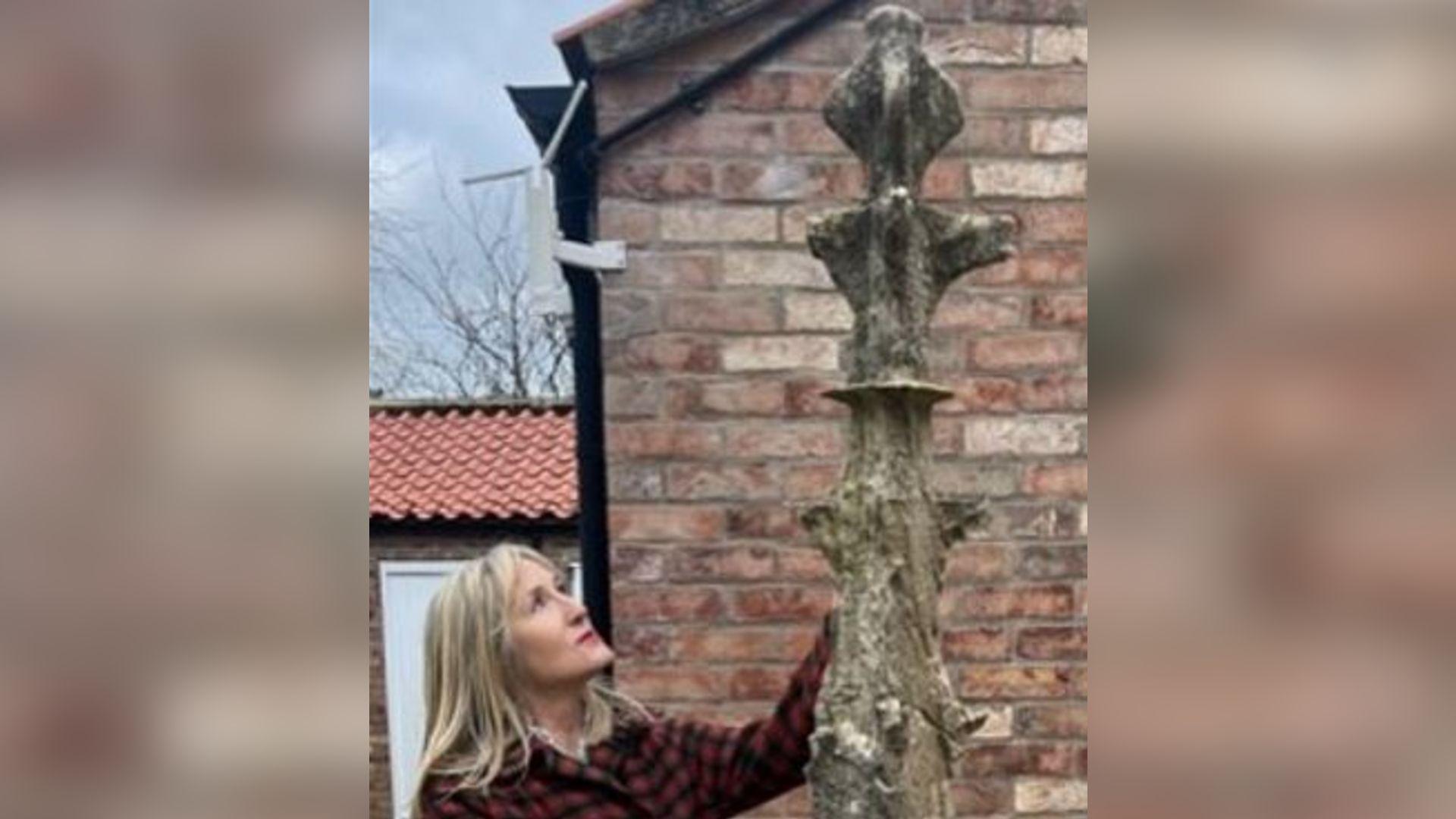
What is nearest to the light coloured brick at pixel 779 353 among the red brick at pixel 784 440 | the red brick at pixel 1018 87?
the red brick at pixel 784 440

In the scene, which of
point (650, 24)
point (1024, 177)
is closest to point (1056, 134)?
point (1024, 177)

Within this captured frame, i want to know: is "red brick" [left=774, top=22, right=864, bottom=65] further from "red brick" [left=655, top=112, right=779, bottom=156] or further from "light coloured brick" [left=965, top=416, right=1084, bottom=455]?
"light coloured brick" [left=965, top=416, right=1084, bottom=455]

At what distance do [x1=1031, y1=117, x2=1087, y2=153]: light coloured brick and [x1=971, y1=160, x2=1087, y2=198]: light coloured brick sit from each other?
3cm

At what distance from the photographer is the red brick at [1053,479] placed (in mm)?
2543

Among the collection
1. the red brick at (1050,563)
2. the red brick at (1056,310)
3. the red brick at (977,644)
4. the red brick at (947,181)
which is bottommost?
the red brick at (977,644)

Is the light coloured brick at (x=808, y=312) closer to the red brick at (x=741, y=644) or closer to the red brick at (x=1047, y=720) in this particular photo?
the red brick at (x=741, y=644)

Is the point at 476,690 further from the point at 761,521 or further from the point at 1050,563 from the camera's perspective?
the point at 1050,563

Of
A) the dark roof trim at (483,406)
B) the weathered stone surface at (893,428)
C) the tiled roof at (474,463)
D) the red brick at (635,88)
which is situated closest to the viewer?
the weathered stone surface at (893,428)

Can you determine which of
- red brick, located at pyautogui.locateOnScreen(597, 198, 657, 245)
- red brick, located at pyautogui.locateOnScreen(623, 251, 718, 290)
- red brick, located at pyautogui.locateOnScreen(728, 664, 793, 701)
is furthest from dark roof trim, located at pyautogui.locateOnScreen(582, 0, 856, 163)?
red brick, located at pyautogui.locateOnScreen(728, 664, 793, 701)

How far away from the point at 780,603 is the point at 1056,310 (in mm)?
742

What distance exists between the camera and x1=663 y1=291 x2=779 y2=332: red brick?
2555 mm
